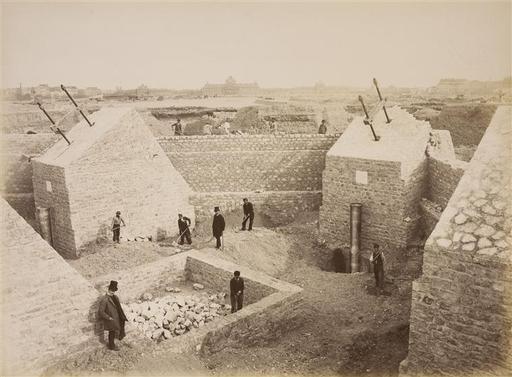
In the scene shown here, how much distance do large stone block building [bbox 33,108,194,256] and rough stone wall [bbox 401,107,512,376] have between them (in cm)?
1166

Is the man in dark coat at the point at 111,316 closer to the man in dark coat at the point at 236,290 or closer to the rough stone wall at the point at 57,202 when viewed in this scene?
the man in dark coat at the point at 236,290

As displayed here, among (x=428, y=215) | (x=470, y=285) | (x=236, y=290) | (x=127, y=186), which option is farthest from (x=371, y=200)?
(x=470, y=285)

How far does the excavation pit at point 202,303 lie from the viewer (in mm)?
8898

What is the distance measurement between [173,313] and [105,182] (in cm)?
615

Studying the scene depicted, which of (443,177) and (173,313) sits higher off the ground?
(443,177)

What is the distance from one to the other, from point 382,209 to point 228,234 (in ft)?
17.2

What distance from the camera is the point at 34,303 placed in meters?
7.51

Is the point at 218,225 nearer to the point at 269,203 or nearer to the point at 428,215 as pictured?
the point at 269,203

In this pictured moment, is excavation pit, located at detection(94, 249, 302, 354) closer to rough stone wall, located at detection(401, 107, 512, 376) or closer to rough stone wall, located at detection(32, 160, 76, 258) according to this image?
rough stone wall, located at detection(401, 107, 512, 376)

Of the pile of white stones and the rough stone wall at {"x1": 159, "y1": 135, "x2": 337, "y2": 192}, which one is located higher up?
the rough stone wall at {"x1": 159, "y1": 135, "x2": 337, "y2": 192}

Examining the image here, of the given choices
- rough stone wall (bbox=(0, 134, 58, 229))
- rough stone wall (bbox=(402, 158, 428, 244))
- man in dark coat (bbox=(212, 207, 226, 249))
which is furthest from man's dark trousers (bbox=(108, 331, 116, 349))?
rough stone wall (bbox=(0, 134, 58, 229))

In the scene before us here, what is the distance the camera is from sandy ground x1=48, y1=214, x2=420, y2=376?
786 centimetres

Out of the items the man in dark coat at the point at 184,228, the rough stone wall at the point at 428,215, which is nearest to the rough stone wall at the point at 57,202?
the man in dark coat at the point at 184,228

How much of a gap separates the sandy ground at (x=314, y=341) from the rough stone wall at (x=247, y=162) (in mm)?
5450
